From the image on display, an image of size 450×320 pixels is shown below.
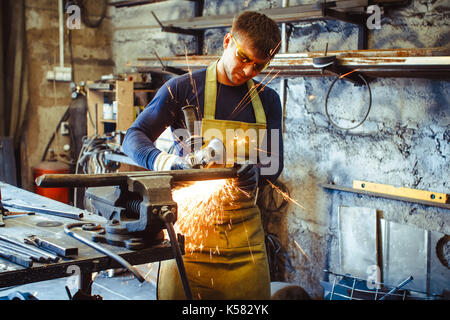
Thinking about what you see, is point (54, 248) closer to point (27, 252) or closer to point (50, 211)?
point (27, 252)

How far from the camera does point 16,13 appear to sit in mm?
5270

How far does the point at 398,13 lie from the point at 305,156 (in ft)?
4.29

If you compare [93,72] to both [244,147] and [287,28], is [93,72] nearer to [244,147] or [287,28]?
[287,28]

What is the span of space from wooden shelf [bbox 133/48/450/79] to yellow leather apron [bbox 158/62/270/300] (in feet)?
3.87

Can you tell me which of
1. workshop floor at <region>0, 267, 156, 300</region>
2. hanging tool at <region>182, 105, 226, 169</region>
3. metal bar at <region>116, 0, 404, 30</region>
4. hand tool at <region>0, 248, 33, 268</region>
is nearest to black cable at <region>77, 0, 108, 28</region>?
metal bar at <region>116, 0, 404, 30</region>

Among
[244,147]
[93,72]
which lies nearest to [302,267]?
[244,147]

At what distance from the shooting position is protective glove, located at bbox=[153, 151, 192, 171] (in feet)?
5.90

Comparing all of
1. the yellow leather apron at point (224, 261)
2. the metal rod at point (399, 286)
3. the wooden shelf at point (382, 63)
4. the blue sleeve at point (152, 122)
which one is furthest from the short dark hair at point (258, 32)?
the metal rod at point (399, 286)

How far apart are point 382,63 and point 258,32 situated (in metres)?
1.19

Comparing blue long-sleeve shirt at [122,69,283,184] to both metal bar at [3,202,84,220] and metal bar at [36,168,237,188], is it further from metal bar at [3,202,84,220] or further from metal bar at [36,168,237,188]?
metal bar at [36,168,237,188]

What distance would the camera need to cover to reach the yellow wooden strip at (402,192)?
3.11 meters

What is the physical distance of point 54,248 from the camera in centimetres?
148

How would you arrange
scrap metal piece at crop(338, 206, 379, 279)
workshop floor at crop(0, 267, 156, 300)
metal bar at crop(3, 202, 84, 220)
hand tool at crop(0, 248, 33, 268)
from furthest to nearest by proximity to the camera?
workshop floor at crop(0, 267, 156, 300), scrap metal piece at crop(338, 206, 379, 279), metal bar at crop(3, 202, 84, 220), hand tool at crop(0, 248, 33, 268)

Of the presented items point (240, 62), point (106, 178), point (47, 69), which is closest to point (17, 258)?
point (106, 178)
